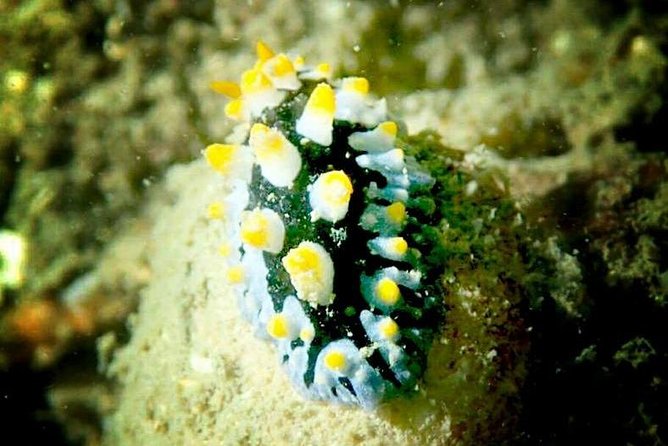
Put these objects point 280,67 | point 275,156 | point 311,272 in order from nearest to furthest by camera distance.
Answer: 1. point 311,272
2. point 275,156
3. point 280,67

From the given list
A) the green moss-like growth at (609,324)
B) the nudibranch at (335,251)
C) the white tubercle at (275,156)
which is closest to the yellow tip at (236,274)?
the nudibranch at (335,251)

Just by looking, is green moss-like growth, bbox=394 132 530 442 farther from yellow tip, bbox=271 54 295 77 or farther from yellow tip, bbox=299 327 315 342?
yellow tip, bbox=271 54 295 77

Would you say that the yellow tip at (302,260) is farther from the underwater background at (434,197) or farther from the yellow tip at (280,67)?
the yellow tip at (280,67)

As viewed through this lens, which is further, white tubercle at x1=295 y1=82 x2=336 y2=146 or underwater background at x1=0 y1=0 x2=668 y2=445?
underwater background at x1=0 y1=0 x2=668 y2=445

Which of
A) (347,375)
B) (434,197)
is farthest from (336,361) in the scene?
(434,197)

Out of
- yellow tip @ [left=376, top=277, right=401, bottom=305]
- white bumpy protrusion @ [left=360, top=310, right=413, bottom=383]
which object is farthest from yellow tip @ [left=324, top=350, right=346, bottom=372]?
yellow tip @ [left=376, top=277, right=401, bottom=305]

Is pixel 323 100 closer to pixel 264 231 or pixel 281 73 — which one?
pixel 281 73
